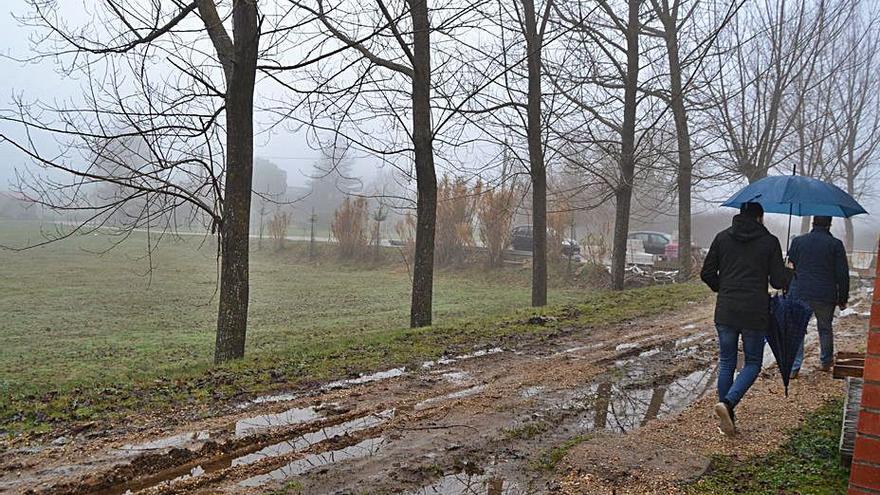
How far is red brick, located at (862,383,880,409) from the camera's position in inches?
116

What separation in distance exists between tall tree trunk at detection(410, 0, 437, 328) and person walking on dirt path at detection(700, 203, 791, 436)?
19.7ft

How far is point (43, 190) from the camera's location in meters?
7.80

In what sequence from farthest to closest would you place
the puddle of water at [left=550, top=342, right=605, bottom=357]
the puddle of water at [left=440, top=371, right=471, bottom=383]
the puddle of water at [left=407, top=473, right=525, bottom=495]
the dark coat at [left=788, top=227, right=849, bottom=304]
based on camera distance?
the puddle of water at [left=550, top=342, right=605, bottom=357] → the dark coat at [left=788, top=227, right=849, bottom=304] → the puddle of water at [left=440, top=371, right=471, bottom=383] → the puddle of water at [left=407, top=473, right=525, bottom=495]

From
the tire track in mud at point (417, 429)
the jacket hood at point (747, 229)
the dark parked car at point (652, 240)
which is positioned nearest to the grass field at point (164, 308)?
the tire track in mud at point (417, 429)

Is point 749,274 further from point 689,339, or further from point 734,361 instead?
point 689,339

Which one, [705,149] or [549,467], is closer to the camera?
[549,467]

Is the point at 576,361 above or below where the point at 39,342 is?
above

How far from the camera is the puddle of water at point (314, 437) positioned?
428 centimetres

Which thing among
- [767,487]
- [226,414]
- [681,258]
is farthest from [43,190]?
[681,258]

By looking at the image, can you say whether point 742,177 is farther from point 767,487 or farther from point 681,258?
point 767,487

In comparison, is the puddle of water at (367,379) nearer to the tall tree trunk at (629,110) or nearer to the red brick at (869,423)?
the red brick at (869,423)

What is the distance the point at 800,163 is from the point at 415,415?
24465mm

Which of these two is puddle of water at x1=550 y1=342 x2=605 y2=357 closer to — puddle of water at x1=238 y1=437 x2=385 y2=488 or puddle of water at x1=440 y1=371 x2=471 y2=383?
puddle of water at x1=440 y1=371 x2=471 y2=383

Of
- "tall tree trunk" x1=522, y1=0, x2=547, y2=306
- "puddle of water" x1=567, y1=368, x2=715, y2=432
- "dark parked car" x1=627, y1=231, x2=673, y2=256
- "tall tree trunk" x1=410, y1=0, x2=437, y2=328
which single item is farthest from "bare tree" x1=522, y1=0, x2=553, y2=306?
"dark parked car" x1=627, y1=231, x2=673, y2=256
